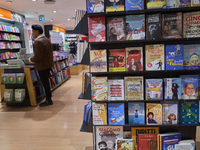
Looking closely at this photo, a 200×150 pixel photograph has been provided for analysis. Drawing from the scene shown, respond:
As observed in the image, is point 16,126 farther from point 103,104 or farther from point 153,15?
point 153,15

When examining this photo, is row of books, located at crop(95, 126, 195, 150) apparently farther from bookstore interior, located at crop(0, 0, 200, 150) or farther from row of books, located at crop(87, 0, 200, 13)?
row of books, located at crop(87, 0, 200, 13)

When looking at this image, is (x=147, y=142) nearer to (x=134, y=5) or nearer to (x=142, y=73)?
(x=142, y=73)

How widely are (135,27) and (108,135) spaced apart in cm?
124

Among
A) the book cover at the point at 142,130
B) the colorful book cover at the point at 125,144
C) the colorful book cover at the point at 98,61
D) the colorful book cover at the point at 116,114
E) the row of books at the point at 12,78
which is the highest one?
the colorful book cover at the point at 98,61

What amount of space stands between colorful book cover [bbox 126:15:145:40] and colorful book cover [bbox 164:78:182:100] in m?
0.54

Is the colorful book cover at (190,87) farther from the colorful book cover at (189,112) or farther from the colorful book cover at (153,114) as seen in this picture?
the colorful book cover at (153,114)

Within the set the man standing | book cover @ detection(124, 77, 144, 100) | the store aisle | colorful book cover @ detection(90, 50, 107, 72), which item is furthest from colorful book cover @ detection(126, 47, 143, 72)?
the man standing

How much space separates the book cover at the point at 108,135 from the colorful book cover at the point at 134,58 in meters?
0.71

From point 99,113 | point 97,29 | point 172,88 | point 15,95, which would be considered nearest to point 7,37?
point 15,95

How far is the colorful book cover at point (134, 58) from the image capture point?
183 cm

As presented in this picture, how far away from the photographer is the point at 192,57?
5.89 feet

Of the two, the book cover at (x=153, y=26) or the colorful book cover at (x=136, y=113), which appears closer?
the book cover at (x=153, y=26)

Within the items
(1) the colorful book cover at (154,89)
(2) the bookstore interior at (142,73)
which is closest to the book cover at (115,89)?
(2) the bookstore interior at (142,73)

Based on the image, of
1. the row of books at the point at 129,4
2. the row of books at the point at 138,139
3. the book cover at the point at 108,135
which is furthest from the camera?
the book cover at the point at 108,135
